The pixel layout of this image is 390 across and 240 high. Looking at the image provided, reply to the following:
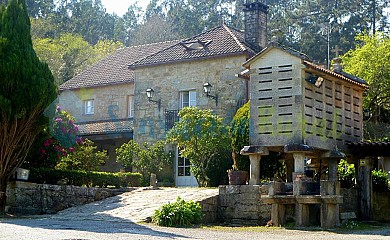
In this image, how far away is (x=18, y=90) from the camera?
55.3ft

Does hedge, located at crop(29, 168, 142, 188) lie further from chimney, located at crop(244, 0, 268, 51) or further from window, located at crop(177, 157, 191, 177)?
chimney, located at crop(244, 0, 268, 51)

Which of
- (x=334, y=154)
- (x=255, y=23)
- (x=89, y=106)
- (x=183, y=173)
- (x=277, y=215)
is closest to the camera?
(x=277, y=215)

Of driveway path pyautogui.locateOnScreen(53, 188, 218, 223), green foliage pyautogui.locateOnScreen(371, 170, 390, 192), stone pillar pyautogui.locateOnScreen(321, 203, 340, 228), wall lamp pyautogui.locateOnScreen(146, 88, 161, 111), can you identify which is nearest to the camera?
stone pillar pyautogui.locateOnScreen(321, 203, 340, 228)

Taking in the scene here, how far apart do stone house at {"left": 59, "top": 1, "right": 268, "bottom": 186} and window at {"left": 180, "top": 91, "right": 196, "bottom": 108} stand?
0.13 ft

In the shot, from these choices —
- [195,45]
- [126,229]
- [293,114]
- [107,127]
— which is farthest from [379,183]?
[107,127]

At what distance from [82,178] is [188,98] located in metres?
7.85

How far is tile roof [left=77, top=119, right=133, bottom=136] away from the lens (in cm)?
2930

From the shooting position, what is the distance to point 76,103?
32.2m

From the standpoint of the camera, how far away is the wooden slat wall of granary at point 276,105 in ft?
55.9

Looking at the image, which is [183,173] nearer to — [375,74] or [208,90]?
[208,90]

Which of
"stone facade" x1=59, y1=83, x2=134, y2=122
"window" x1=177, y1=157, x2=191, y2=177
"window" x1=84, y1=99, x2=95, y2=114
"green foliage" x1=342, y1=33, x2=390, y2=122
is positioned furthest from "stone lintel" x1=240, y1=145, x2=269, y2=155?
"window" x1=84, y1=99, x2=95, y2=114

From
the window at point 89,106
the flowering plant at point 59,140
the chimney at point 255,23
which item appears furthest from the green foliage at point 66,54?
the flowering plant at point 59,140

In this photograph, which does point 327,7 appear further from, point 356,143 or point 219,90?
point 356,143

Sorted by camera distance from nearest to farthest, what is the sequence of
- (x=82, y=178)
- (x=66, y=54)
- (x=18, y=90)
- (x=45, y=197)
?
1. (x=18, y=90)
2. (x=45, y=197)
3. (x=82, y=178)
4. (x=66, y=54)
